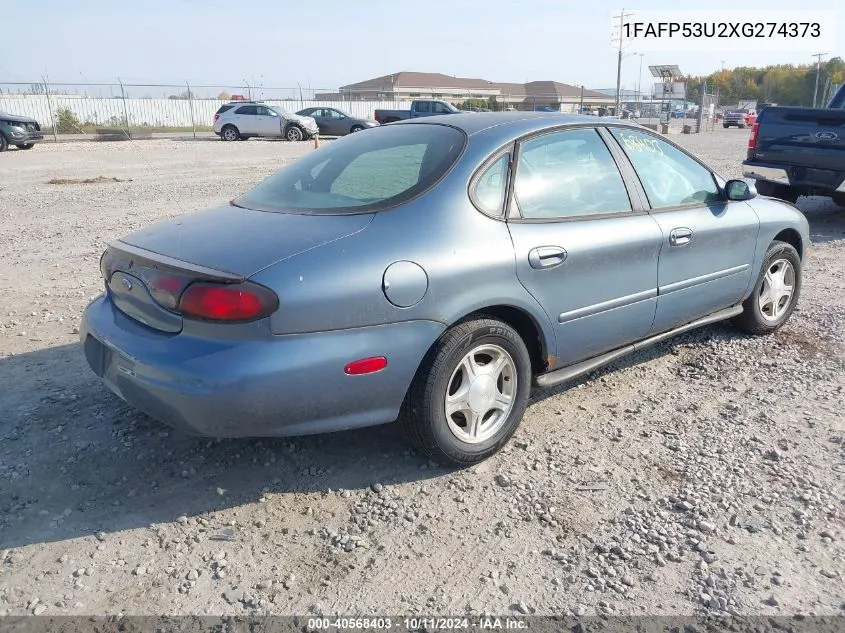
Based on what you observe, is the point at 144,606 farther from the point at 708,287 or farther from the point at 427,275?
the point at 708,287

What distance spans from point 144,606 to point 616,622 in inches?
63.0

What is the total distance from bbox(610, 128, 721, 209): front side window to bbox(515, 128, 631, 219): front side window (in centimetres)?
21

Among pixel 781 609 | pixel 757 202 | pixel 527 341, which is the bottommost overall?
pixel 781 609

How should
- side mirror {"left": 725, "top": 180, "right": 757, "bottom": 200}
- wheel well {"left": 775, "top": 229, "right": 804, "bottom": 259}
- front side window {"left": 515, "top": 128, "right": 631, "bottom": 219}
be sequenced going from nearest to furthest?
1. front side window {"left": 515, "top": 128, "right": 631, "bottom": 219}
2. side mirror {"left": 725, "top": 180, "right": 757, "bottom": 200}
3. wheel well {"left": 775, "top": 229, "right": 804, "bottom": 259}

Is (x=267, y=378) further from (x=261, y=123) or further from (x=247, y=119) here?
(x=247, y=119)

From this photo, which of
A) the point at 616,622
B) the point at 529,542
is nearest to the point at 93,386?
the point at 529,542

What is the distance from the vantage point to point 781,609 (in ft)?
7.97

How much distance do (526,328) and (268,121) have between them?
1015 inches

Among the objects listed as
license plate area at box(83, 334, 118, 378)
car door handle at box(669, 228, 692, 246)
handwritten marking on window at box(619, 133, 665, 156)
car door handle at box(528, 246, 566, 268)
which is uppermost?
handwritten marking on window at box(619, 133, 665, 156)

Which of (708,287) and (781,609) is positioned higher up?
(708,287)

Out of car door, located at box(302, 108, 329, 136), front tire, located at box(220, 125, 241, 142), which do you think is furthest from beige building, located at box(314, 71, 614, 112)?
front tire, located at box(220, 125, 241, 142)

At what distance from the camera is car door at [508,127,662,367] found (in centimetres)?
342

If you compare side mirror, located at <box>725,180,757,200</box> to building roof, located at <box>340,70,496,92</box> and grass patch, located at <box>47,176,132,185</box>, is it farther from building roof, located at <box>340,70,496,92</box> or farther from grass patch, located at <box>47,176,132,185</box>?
building roof, located at <box>340,70,496,92</box>

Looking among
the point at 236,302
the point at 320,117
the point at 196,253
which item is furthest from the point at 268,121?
the point at 236,302
